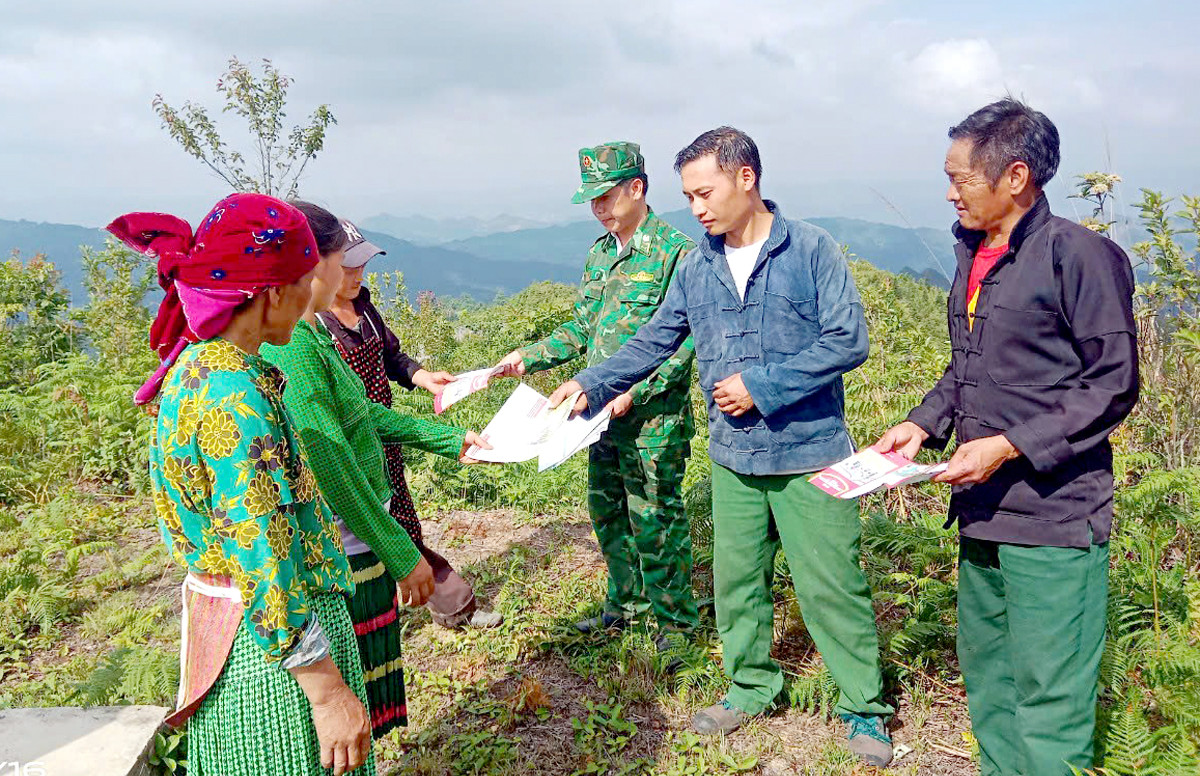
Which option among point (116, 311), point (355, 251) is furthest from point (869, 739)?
point (116, 311)

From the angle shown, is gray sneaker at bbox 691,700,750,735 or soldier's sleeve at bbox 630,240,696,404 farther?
soldier's sleeve at bbox 630,240,696,404

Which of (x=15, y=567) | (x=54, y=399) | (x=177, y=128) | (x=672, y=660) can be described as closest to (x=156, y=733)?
→ (x=672, y=660)

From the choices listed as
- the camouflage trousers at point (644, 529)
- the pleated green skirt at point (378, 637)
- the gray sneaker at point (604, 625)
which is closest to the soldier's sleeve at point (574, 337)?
the camouflage trousers at point (644, 529)

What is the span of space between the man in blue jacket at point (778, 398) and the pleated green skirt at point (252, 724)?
1.75 m

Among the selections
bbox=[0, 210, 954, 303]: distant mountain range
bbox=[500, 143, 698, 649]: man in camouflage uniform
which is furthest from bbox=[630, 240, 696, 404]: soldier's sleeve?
bbox=[0, 210, 954, 303]: distant mountain range

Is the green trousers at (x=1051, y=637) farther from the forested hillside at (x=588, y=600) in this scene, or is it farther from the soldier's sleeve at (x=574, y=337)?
the soldier's sleeve at (x=574, y=337)

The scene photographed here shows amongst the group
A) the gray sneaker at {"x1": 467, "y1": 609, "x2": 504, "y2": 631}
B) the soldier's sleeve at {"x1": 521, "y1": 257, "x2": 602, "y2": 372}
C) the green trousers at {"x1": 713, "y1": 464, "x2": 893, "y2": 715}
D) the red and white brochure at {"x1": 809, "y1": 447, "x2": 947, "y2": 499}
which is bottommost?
the gray sneaker at {"x1": 467, "y1": 609, "x2": 504, "y2": 631}

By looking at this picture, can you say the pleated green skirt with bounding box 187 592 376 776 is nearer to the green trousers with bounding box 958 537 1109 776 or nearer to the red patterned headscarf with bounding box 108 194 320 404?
the red patterned headscarf with bounding box 108 194 320 404

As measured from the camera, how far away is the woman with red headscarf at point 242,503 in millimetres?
1593

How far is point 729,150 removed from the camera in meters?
2.94

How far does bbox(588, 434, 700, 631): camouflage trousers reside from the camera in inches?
149

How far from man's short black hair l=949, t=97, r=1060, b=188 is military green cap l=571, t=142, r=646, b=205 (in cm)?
166

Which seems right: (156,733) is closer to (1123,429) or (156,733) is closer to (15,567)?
(15,567)

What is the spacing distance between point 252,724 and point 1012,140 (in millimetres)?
2387
